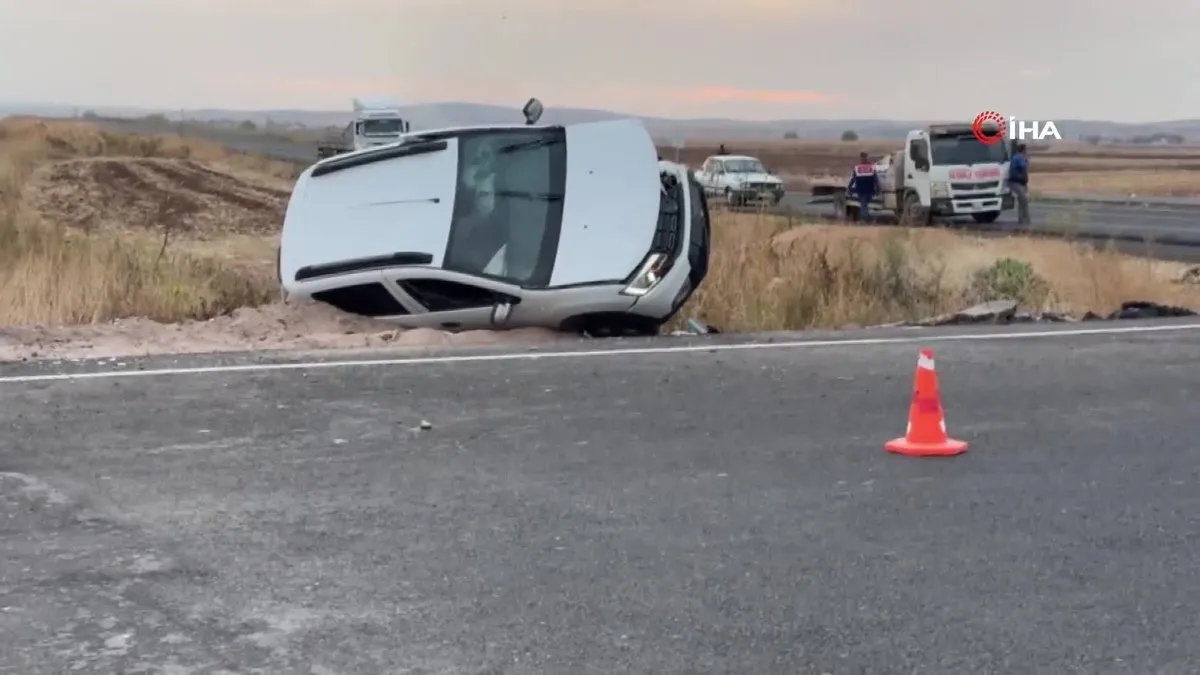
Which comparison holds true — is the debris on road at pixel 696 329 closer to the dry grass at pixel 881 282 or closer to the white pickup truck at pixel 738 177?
the dry grass at pixel 881 282

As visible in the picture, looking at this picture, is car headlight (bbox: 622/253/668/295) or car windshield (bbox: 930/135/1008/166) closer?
car headlight (bbox: 622/253/668/295)

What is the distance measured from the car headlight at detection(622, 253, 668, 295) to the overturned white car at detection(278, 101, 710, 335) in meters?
0.01

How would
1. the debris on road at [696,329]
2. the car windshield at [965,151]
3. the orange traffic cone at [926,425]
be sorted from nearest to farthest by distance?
the orange traffic cone at [926,425] < the debris on road at [696,329] < the car windshield at [965,151]

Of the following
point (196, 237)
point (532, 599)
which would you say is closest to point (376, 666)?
point (532, 599)

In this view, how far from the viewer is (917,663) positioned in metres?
4.72

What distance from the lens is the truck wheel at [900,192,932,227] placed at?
33.0 metres

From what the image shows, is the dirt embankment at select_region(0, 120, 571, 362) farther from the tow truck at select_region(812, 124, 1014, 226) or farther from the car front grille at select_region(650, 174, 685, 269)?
the tow truck at select_region(812, 124, 1014, 226)

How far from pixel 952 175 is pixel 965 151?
827 mm

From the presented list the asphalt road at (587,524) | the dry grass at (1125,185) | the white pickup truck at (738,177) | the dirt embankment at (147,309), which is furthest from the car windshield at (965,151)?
the asphalt road at (587,524)

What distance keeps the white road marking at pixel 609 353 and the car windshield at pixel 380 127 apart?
123 feet

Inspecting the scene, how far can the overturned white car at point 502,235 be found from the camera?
38.5 ft

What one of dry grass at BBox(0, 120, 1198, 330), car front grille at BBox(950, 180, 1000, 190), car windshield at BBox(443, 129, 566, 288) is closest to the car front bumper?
car front grille at BBox(950, 180, 1000, 190)

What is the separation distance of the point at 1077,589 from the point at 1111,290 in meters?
11.8

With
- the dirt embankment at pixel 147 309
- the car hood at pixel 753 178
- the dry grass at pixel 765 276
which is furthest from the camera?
the car hood at pixel 753 178
